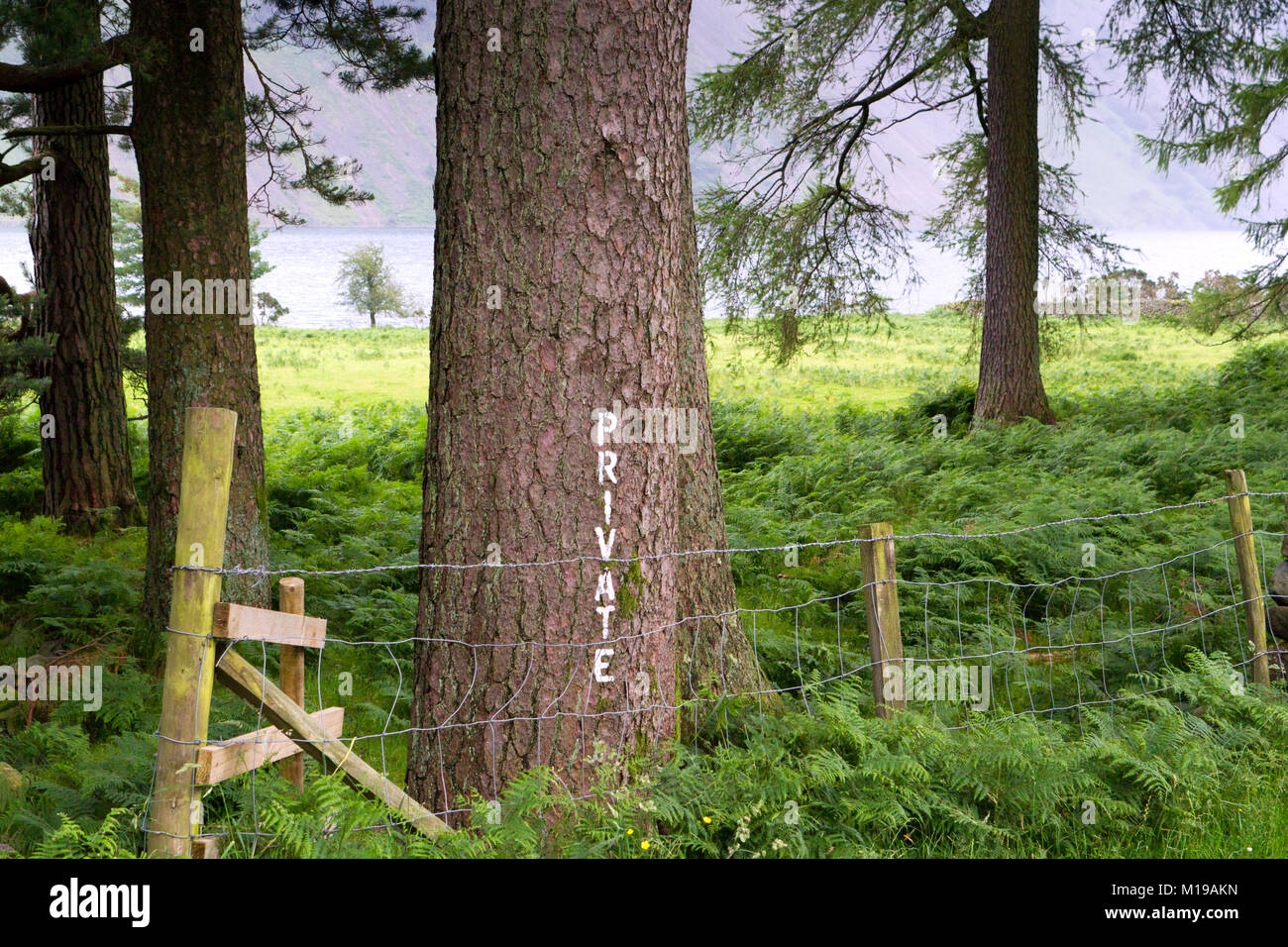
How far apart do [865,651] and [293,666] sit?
13.9 feet

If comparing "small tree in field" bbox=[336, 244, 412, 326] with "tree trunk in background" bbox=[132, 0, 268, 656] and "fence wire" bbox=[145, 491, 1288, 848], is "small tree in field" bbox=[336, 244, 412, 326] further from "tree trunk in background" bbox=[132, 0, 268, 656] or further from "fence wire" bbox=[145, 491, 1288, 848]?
"fence wire" bbox=[145, 491, 1288, 848]

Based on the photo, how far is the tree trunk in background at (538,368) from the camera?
398 cm

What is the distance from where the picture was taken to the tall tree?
53.3 ft

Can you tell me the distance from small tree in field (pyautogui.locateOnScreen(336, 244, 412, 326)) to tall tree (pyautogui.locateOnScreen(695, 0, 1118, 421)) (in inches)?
2996

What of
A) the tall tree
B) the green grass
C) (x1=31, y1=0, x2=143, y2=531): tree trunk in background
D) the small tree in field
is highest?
the small tree in field

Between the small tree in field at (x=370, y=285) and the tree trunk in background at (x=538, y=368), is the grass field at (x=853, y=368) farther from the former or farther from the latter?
the small tree in field at (x=370, y=285)

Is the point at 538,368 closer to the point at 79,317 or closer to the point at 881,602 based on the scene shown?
the point at 881,602

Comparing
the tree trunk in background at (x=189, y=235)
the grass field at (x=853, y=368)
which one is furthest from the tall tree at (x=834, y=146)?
the tree trunk in background at (x=189, y=235)

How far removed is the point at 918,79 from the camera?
16656mm

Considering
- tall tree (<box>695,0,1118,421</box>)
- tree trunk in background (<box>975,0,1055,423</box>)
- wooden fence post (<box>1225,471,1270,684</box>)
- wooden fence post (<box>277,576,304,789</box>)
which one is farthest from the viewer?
tall tree (<box>695,0,1118,421</box>)

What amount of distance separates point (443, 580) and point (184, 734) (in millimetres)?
1181

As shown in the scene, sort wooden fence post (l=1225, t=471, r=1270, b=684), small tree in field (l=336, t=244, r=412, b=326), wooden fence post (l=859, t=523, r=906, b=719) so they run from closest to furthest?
wooden fence post (l=859, t=523, r=906, b=719)
wooden fence post (l=1225, t=471, r=1270, b=684)
small tree in field (l=336, t=244, r=412, b=326)

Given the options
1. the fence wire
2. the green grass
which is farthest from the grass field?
the fence wire

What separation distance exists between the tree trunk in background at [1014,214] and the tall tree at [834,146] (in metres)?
0.78
